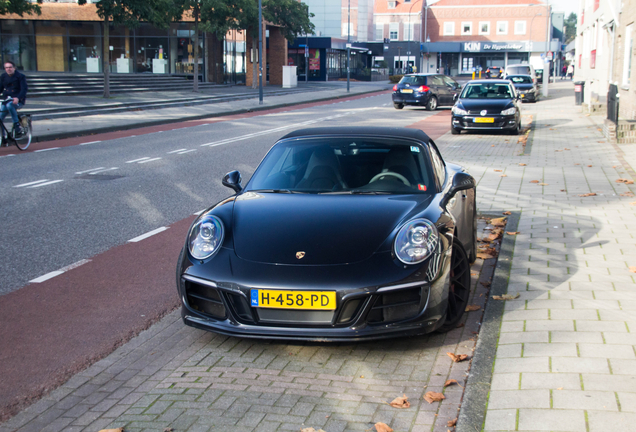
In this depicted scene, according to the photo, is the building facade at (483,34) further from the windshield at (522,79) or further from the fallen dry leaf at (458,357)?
the fallen dry leaf at (458,357)

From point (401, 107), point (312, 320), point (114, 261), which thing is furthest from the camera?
point (401, 107)

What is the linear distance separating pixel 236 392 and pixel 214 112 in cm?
2451

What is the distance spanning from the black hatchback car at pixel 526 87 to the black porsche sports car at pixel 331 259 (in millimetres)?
30833

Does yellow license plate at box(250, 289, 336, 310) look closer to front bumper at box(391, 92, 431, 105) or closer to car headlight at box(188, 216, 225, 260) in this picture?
car headlight at box(188, 216, 225, 260)

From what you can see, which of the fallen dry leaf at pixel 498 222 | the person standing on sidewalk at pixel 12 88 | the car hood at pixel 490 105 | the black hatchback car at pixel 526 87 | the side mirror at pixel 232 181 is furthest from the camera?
the black hatchback car at pixel 526 87

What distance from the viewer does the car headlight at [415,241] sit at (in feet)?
13.1

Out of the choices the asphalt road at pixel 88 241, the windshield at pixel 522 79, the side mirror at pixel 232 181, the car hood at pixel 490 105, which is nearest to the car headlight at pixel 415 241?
the side mirror at pixel 232 181

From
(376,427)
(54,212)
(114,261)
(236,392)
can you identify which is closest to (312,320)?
(236,392)

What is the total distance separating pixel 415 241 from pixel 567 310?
1.24 metres

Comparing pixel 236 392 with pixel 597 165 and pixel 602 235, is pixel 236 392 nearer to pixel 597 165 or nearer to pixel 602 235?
pixel 602 235

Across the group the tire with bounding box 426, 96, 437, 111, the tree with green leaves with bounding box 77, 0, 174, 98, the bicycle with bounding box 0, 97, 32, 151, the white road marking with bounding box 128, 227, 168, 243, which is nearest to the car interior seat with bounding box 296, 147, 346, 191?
the white road marking with bounding box 128, 227, 168, 243

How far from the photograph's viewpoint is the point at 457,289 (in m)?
4.57

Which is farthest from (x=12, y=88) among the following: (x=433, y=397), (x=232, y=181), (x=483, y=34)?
(x=483, y=34)

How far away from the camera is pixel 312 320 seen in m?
3.85
